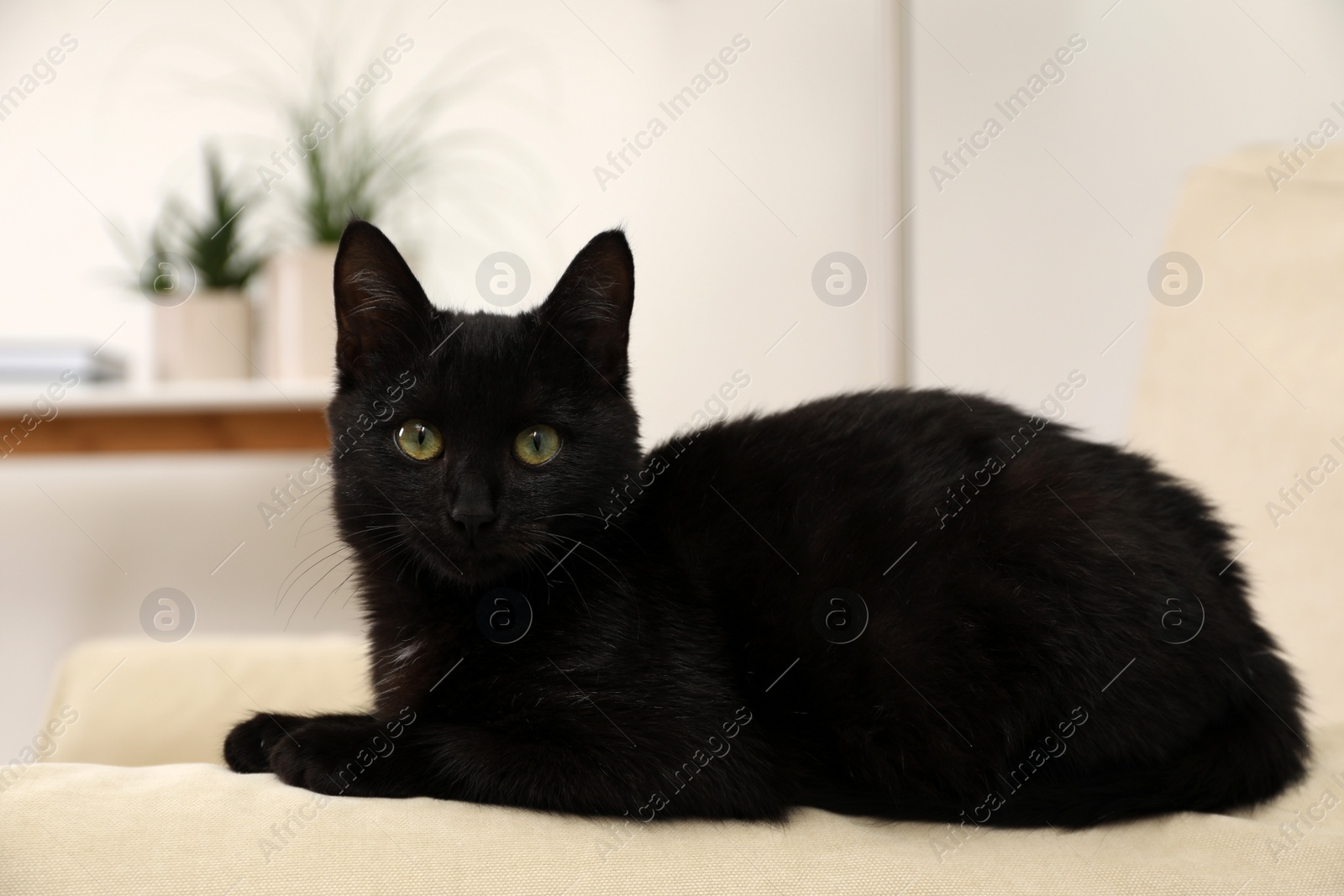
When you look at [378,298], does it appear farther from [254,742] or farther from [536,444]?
[254,742]

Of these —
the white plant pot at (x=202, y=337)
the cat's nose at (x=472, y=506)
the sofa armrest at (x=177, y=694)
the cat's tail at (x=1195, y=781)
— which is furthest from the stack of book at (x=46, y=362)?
the cat's tail at (x=1195, y=781)

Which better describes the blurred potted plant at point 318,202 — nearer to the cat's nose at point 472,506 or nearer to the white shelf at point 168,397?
the white shelf at point 168,397

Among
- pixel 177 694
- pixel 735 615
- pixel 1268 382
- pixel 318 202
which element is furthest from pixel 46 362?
pixel 1268 382

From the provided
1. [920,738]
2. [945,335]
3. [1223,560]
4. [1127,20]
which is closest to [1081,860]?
[920,738]

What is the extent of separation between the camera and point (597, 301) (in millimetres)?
1077

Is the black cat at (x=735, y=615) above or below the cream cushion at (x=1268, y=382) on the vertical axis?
below

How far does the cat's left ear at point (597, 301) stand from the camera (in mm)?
1063

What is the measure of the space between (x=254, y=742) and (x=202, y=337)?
58.2 inches

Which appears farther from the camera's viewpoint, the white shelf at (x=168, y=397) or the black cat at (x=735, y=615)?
the white shelf at (x=168, y=397)

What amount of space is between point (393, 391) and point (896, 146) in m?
1.95

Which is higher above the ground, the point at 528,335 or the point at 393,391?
the point at 528,335

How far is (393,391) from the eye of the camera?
3.37 ft

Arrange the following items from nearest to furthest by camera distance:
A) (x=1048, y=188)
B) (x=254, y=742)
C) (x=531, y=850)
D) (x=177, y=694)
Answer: (x=531, y=850)
(x=254, y=742)
(x=177, y=694)
(x=1048, y=188)

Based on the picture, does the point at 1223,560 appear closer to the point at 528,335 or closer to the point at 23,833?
the point at 528,335
